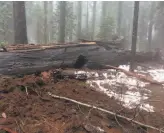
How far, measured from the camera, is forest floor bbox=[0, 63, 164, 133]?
418cm

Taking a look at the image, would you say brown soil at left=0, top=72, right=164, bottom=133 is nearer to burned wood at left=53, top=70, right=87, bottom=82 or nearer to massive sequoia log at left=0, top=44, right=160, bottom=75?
burned wood at left=53, top=70, right=87, bottom=82

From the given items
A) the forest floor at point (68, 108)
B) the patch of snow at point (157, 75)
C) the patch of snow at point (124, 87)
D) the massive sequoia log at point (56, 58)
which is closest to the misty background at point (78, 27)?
the massive sequoia log at point (56, 58)

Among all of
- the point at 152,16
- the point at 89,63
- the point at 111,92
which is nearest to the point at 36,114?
the point at 111,92

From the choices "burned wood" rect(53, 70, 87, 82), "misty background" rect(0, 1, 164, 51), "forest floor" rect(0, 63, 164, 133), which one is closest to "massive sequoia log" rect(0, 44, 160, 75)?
"burned wood" rect(53, 70, 87, 82)

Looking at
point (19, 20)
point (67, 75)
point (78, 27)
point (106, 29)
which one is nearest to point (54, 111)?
point (67, 75)

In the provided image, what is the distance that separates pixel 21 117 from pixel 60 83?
2311 millimetres

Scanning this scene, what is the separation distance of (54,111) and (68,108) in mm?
347

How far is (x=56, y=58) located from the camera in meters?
8.49

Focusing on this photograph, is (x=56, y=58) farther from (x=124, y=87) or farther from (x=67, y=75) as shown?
(x=124, y=87)

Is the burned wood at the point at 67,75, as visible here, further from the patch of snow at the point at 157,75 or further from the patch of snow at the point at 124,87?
the patch of snow at the point at 157,75

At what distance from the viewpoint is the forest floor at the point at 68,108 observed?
4184 millimetres

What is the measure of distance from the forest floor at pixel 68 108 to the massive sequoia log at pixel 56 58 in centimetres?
91

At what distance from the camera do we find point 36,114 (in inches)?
174

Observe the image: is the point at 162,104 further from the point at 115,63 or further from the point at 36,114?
the point at 115,63
